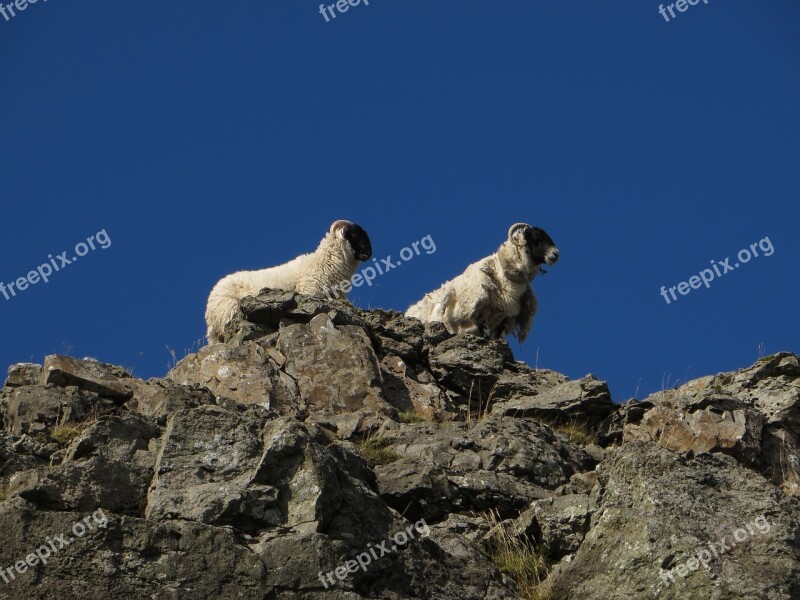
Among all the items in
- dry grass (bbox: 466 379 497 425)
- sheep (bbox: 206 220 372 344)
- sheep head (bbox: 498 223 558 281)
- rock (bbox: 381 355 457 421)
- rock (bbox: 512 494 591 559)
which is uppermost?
sheep (bbox: 206 220 372 344)

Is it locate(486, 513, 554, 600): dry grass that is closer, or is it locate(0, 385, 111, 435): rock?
locate(486, 513, 554, 600): dry grass

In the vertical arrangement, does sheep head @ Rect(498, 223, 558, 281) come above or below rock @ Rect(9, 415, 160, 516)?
above

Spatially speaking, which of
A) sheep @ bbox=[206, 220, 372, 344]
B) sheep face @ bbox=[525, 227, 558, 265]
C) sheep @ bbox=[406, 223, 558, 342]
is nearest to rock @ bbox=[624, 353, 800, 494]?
sheep @ bbox=[406, 223, 558, 342]

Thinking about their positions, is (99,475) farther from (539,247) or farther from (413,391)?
(539,247)

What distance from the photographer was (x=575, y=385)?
49.6 ft

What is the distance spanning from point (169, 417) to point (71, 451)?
0.96 m

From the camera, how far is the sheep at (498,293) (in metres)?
21.8

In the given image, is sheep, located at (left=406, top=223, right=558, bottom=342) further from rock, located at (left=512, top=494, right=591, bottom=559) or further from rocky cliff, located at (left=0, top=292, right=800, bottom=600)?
rock, located at (left=512, top=494, right=591, bottom=559)

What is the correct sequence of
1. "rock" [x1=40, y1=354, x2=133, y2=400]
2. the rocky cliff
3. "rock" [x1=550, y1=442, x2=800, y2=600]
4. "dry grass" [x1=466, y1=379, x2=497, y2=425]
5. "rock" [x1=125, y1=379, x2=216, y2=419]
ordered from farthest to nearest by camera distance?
"dry grass" [x1=466, y1=379, x2=497, y2=425] → "rock" [x1=40, y1=354, x2=133, y2=400] → "rock" [x1=125, y1=379, x2=216, y2=419] → "rock" [x1=550, y1=442, x2=800, y2=600] → the rocky cliff

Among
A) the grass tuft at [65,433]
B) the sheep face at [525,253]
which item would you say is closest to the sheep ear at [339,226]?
the sheep face at [525,253]

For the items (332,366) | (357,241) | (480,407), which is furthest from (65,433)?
(357,241)

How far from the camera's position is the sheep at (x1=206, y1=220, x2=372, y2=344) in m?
20.8

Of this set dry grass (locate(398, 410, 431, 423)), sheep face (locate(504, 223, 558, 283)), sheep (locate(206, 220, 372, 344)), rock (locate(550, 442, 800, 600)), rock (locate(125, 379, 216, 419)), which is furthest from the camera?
sheep face (locate(504, 223, 558, 283))

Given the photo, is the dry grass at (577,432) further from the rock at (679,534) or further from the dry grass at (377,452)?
the rock at (679,534)
